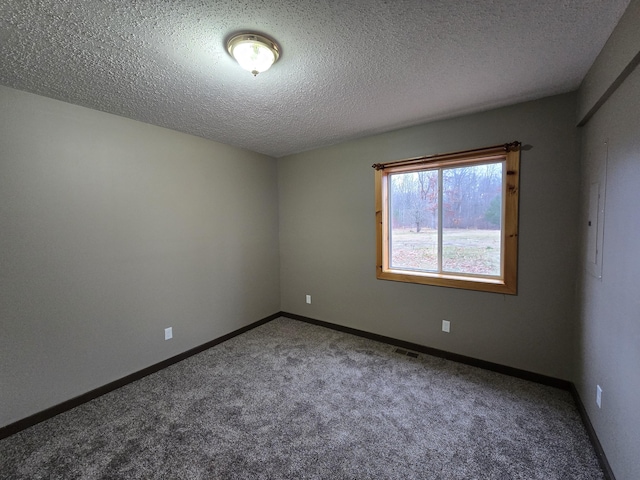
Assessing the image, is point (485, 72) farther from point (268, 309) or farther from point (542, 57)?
point (268, 309)

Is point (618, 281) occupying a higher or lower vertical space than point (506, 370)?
higher

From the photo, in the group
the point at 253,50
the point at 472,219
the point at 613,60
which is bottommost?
the point at 472,219

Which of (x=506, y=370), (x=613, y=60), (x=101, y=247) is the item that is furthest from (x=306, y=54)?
(x=506, y=370)

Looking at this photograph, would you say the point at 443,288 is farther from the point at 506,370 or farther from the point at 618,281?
the point at 618,281

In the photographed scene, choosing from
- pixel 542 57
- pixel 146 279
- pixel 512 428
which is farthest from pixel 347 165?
pixel 512 428

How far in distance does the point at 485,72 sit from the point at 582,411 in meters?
2.51

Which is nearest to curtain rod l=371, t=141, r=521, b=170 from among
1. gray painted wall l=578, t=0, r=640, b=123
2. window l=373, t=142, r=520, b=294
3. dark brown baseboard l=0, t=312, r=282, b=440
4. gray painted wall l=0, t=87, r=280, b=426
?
window l=373, t=142, r=520, b=294

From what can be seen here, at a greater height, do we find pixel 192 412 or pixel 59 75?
pixel 59 75

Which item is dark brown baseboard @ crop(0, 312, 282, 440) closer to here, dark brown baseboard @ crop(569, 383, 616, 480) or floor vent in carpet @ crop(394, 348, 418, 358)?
floor vent in carpet @ crop(394, 348, 418, 358)

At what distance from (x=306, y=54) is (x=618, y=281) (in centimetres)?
220

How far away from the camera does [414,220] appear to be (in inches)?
122

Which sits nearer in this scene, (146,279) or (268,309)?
(146,279)

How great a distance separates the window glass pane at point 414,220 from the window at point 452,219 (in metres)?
0.01

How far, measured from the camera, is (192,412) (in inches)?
81.4
